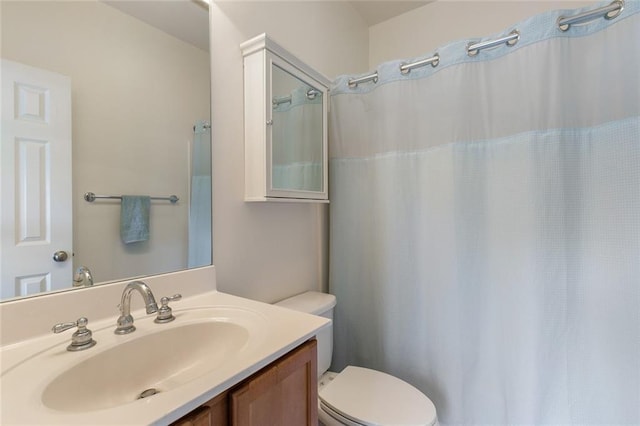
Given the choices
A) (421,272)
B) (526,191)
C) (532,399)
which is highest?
(526,191)

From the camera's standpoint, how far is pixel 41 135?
0.73m

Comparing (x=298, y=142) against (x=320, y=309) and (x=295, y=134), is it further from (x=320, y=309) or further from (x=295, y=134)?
(x=320, y=309)

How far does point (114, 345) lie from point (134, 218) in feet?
1.25

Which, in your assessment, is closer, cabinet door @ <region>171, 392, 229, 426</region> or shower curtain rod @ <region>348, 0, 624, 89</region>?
cabinet door @ <region>171, 392, 229, 426</region>

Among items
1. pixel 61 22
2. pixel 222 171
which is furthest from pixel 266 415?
pixel 61 22

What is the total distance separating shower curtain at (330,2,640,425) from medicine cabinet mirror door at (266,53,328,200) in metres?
0.20

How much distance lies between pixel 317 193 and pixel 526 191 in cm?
90

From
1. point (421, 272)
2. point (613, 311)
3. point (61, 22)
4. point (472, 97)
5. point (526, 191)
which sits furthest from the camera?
point (421, 272)

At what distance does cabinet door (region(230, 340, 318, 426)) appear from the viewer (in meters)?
0.60

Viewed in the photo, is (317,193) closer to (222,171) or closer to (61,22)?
(222,171)

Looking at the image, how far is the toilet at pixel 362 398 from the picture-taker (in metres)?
1.04

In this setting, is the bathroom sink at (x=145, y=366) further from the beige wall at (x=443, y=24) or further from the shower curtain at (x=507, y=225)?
the beige wall at (x=443, y=24)

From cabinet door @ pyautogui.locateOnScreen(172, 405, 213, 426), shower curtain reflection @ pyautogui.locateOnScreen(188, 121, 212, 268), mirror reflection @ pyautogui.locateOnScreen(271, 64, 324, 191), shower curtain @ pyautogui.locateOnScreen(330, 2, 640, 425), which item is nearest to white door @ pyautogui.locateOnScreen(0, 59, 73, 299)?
shower curtain reflection @ pyautogui.locateOnScreen(188, 121, 212, 268)

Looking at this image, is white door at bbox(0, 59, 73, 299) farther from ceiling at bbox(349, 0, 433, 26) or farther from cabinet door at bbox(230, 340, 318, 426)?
ceiling at bbox(349, 0, 433, 26)
